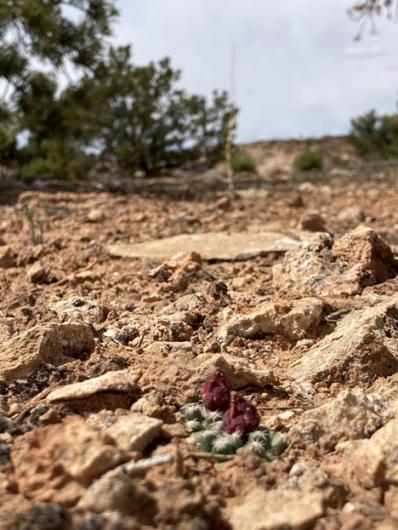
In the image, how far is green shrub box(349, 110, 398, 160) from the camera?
57.2 ft

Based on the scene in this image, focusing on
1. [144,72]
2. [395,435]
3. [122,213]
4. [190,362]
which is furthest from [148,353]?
[144,72]

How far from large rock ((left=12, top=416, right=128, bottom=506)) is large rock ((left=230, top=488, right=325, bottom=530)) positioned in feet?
0.87

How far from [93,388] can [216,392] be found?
298 mm

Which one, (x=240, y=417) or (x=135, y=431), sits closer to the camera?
(x=135, y=431)

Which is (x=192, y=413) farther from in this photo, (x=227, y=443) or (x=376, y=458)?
(x=376, y=458)

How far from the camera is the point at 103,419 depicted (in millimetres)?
1938

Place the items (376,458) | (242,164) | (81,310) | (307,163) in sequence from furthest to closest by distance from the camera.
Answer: (307,163), (242,164), (81,310), (376,458)

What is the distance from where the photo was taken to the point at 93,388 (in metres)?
2.02

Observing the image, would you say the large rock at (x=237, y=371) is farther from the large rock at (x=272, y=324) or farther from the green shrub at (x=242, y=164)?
the green shrub at (x=242, y=164)

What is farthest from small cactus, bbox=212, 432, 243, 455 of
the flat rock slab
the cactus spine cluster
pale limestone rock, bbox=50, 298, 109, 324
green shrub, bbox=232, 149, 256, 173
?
green shrub, bbox=232, 149, 256, 173

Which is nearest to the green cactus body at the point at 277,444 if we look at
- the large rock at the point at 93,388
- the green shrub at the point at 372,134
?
the large rock at the point at 93,388

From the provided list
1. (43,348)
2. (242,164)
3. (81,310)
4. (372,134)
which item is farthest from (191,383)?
(372,134)

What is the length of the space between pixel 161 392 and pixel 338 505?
0.60 metres

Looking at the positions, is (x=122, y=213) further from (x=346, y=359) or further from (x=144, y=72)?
(x=144, y=72)
